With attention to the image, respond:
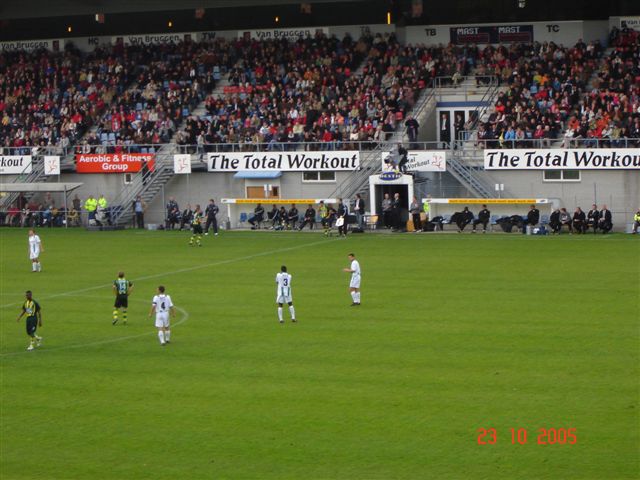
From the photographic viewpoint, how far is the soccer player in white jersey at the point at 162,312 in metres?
30.1

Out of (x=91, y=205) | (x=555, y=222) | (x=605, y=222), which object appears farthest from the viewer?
(x=91, y=205)

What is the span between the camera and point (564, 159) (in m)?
56.3

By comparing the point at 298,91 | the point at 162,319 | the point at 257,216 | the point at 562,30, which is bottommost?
the point at 162,319

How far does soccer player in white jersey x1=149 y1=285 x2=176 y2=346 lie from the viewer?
30109 mm

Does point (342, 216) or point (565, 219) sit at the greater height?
point (342, 216)

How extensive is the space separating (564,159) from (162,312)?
102ft

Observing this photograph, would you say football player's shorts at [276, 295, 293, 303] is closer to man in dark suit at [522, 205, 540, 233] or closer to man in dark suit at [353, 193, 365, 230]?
man in dark suit at [522, 205, 540, 233]

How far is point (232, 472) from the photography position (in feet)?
65.6

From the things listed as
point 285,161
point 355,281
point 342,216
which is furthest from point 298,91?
point 355,281

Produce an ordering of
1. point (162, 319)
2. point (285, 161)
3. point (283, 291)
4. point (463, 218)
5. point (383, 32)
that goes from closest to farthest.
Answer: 1. point (162, 319)
2. point (283, 291)
3. point (463, 218)
4. point (285, 161)
5. point (383, 32)

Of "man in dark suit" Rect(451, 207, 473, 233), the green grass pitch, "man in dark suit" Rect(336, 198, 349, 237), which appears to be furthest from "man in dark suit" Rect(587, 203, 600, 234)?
"man in dark suit" Rect(336, 198, 349, 237)

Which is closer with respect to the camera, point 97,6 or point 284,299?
point 284,299

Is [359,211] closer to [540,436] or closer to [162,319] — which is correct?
[162,319]

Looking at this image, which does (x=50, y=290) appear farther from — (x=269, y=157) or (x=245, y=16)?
(x=245, y=16)
